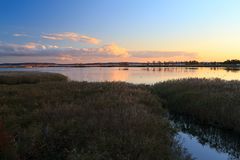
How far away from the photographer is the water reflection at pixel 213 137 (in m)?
13.3

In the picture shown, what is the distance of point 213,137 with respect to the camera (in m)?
15.1

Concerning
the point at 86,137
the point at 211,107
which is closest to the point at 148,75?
the point at 211,107

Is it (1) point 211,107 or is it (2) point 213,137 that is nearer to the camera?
(2) point 213,137

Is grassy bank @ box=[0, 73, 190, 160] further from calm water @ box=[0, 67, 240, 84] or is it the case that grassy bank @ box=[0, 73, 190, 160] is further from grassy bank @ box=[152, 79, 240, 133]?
calm water @ box=[0, 67, 240, 84]

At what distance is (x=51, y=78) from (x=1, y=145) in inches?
1760

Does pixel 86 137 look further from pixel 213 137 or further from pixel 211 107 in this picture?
pixel 211 107

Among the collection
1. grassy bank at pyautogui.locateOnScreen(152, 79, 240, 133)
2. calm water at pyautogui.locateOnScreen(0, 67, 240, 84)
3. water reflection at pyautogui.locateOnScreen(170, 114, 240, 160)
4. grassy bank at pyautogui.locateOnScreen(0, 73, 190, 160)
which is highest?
grassy bank at pyautogui.locateOnScreen(0, 73, 190, 160)

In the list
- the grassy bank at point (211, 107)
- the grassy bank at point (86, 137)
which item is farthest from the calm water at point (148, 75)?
the grassy bank at point (86, 137)

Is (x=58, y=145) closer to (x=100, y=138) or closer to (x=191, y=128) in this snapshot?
(x=100, y=138)

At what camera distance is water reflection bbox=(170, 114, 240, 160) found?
13.3 m

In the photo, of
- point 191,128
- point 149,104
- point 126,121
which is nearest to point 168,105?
point 149,104

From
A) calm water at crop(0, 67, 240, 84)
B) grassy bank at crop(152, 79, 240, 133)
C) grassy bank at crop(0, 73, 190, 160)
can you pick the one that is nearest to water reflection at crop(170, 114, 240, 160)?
grassy bank at crop(152, 79, 240, 133)

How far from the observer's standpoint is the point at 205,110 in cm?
1908

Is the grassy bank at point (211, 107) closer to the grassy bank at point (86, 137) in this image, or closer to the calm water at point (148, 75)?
the grassy bank at point (86, 137)
